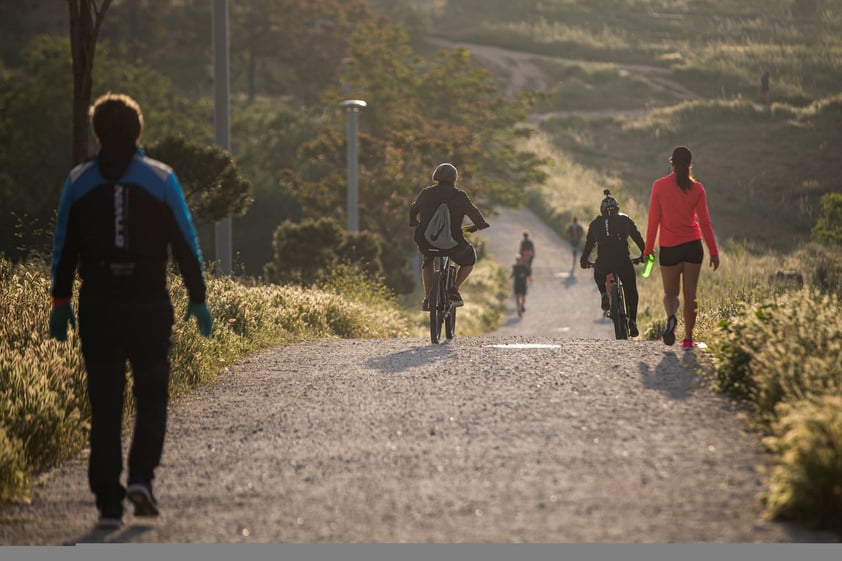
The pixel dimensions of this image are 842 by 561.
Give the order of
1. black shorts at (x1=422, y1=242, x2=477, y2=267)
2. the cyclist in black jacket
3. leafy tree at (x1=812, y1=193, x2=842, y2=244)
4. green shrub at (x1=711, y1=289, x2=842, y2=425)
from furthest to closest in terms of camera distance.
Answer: leafy tree at (x1=812, y1=193, x2=842, y2=244) → the cyclist in black jacket → black shorts at (x1=422, y1=242, x2=477, y2=267) → green shrub at (x1=711, y1=289, x2=842, y2=425)

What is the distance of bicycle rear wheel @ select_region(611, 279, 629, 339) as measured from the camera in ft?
48.3

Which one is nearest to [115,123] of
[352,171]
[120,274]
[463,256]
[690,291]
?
[120,274]

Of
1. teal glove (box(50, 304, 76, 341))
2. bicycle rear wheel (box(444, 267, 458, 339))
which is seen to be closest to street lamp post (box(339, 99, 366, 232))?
bicycle rear wheel (box(444, 267, 458, 339))

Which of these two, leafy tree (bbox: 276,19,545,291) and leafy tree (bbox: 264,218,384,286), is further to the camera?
leafy tree (bbox: 276,19,545,291)

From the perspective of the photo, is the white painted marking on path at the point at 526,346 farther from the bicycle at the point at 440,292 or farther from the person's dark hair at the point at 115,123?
the person's dark hair at the point at 115,123

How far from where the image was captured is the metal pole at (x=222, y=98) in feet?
62.7

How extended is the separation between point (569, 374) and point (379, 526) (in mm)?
4455

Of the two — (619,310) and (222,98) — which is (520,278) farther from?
(619,310)

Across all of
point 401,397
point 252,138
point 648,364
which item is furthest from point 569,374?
point 252,138

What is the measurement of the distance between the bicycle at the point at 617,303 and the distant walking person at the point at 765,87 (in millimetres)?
58218

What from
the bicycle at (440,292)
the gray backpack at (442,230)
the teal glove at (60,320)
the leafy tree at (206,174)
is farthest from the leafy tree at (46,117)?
the teal glove at (60,320)

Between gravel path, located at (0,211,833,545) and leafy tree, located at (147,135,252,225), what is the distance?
291 inches

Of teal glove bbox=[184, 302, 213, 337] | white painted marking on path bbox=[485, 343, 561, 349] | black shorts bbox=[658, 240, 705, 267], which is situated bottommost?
white painted marking on path bbox=[485, 343, 561, 349]

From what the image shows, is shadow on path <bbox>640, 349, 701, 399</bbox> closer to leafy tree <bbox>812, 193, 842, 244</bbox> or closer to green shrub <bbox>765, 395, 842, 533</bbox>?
green shrub <bbox>765, 395, 842, 533</bbox>
